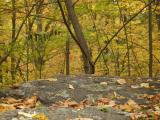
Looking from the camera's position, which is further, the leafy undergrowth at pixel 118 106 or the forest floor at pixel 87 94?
the forest floor at pixel 87 94

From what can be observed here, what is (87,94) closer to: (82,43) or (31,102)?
(31,102)

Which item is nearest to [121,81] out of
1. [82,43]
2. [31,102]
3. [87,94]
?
[87,94]

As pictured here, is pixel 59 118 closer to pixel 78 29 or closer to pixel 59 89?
pixel 59 89

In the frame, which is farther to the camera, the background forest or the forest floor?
the background forest

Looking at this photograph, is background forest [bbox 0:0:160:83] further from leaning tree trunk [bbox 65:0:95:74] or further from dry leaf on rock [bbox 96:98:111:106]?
dry leaf on rock [bbox 96:98:111:106]

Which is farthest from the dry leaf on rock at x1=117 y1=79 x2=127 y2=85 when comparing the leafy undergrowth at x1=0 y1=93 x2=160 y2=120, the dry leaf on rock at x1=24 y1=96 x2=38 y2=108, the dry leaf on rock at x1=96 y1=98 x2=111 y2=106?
the dry leaf on rock at x1=24 y1=96 x2=38 y2=108

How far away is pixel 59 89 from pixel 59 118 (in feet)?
7.93

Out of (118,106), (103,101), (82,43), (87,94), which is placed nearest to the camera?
(118,106)

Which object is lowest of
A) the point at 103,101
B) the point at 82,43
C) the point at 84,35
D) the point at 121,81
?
the point at 103,101

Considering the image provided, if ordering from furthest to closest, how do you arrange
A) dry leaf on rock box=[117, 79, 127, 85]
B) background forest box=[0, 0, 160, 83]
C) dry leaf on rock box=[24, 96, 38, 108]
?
background forest box=[0, 0, 160, 83] → dry leaf on rock box=[117, 79, 127, 85] → dry leaf on rock box=[24, 96, 38, 108]

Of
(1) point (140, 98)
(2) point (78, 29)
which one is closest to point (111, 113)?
(1) point (140, 98)

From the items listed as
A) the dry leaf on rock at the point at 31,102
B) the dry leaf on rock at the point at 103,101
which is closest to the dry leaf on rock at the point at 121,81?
the dry leaf on rock at the point at 103,101

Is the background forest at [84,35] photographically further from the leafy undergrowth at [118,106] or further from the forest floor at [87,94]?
the leafy undergrowth at [118,106]

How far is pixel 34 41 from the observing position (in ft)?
46.6
